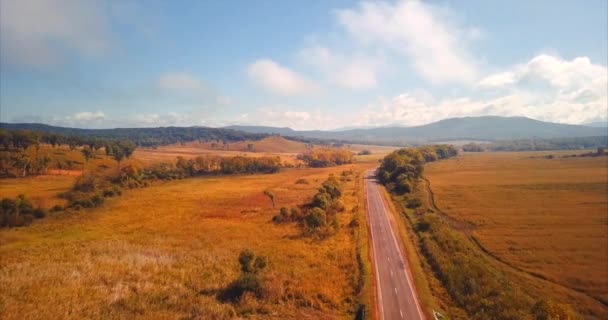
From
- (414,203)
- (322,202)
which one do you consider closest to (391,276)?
(322,202)

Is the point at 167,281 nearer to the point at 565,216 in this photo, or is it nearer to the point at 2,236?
the point at 2,236

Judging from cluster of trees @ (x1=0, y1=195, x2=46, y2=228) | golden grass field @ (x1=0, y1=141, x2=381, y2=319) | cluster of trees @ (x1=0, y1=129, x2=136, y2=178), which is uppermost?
cluster of trees @ (x1=0, y1=129, x2=136, y2=178)

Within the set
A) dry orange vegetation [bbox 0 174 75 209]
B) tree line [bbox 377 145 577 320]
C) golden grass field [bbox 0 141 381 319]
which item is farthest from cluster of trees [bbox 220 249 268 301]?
dry orange vegetation [bbox 0 174 75 209]

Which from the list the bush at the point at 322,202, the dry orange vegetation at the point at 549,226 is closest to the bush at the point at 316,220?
the bush at the point at 322,202

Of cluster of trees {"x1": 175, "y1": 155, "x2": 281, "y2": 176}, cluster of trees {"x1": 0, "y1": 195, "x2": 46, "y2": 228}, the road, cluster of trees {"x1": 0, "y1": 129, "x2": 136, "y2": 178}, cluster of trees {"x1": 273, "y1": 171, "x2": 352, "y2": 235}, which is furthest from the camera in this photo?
cluster of trees {"x1": 175, "y1": 155, "x2": 281, "y2": 176}

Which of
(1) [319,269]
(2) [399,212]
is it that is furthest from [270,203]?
(1) [319,269]

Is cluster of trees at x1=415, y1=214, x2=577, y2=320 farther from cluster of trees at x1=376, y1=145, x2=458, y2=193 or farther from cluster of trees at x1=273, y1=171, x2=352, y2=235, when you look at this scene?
cluster of trees at x1=376, y1=145, x2=458, y2=193
